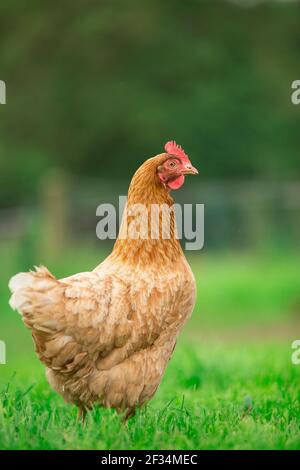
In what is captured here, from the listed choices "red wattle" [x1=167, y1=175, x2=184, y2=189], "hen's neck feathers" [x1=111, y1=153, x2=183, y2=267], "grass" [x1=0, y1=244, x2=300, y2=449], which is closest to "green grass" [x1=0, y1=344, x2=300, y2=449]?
"grass" [x1=0, y1=244, x2=300, y2=449]

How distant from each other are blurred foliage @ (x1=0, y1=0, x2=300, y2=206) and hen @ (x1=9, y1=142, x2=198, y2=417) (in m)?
11.4

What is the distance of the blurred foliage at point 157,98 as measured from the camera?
15.2m

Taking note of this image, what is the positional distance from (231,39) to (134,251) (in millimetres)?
13181

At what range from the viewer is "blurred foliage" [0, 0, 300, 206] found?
1516 centimetres

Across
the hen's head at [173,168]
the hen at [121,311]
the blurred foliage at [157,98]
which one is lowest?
→ the hen at [121,311]

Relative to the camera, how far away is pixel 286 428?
327 centimetres

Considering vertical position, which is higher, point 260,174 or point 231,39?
point 231,39

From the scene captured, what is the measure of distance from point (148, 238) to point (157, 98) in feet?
40.1

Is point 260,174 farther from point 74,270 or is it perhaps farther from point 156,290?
point 156,290

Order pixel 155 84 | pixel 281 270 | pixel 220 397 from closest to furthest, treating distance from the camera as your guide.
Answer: pixel 220 397 < pixel 281 270 < pixel 155 84

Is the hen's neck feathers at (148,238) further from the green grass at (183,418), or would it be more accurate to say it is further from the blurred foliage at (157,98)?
the blurred foliage at (157,98)

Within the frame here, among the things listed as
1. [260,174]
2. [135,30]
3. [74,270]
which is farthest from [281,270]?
[135,30]

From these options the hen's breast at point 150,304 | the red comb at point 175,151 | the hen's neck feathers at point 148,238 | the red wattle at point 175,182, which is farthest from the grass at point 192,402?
the red comb at point 175,151

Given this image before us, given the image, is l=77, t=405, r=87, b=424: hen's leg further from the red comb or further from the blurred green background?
the blurred green background
